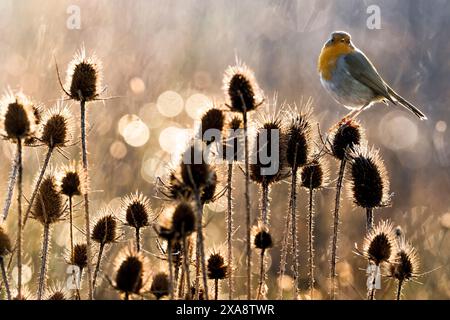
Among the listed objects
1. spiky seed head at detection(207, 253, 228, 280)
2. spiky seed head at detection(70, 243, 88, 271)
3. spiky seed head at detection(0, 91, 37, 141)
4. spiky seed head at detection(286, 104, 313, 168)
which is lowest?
spiky seed head at detection(207, 253, 228, 280)

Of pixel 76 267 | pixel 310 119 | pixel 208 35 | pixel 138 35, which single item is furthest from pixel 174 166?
pixel 208 35

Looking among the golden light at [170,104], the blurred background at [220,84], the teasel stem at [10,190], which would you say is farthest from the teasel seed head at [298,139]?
the golden light at [170,104]

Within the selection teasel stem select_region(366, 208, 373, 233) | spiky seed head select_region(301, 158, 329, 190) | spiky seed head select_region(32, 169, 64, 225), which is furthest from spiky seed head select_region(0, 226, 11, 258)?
teasel stem select_region(366, 208, 373, 233)

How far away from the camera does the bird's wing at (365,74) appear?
22.7 ft

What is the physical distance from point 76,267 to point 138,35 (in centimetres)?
846

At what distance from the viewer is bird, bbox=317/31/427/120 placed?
6887mm

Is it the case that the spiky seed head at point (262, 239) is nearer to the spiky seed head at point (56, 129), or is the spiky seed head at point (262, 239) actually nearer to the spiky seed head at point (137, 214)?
the spiky seed head at point (137, 214)

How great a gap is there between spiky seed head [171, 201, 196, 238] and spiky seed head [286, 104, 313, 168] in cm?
130

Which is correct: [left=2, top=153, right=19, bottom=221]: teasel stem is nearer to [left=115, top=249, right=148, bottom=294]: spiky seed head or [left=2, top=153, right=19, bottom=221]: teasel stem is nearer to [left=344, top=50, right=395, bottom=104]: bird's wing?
[left=115, top=249, right=148, bottom=294]: spiky seed head

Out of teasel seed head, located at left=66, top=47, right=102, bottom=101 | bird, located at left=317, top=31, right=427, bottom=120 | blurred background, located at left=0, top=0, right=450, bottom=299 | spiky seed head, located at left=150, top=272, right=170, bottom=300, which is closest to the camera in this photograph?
spiky seed head, located at left=150, top=272, right=170, bottom=300

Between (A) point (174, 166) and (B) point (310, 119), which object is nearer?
(A) point (174, 166)

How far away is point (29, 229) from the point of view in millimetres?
7648
